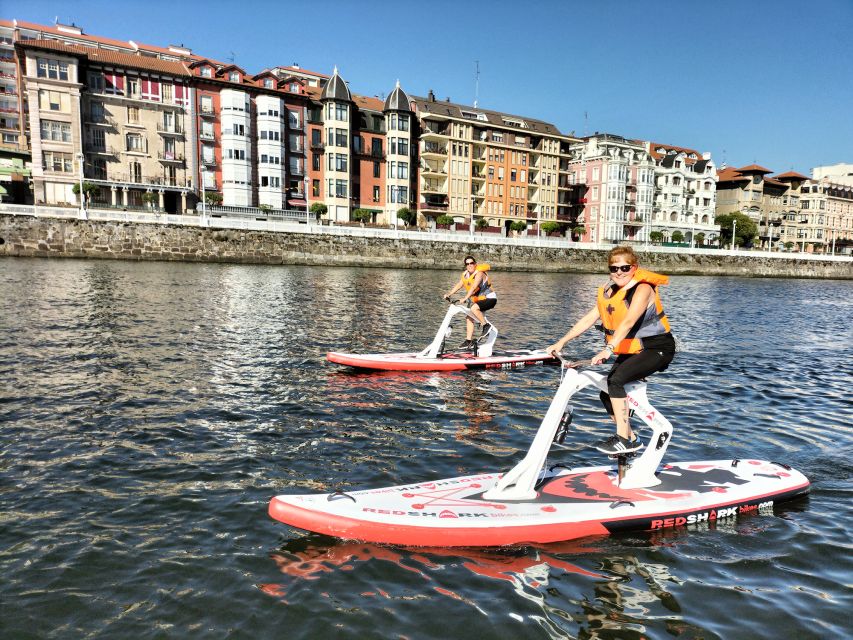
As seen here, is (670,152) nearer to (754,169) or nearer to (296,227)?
(754,169)

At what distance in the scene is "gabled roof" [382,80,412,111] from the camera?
85.4 meters

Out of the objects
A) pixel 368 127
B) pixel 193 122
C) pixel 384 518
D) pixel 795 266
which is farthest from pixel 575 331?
pixel 795 266

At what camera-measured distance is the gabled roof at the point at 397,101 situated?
280 feet

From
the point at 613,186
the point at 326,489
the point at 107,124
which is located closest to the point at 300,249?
the point at 107,124

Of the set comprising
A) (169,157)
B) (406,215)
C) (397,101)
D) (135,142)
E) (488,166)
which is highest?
(397,101)

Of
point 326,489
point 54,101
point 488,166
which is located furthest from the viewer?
point 488,166

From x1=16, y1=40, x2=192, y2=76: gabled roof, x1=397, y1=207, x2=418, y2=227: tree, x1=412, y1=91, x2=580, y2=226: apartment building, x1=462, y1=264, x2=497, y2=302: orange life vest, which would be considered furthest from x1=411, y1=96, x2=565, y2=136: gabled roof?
x1=462, y1=264, x2=497, y2=302: orange life vest

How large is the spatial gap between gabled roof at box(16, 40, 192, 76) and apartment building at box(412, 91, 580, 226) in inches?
1350

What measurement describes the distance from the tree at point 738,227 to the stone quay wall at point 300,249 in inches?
1092

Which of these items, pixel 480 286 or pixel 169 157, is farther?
pixel 169 157

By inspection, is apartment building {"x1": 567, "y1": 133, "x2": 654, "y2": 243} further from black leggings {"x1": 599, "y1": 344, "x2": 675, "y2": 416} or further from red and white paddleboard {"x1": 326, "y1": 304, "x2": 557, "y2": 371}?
black leggings {"x1": 599, "y1": 344, "x2": 675, "y2": 416}

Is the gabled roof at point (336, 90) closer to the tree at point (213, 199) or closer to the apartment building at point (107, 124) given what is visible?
the apartment building at point (107, 124)

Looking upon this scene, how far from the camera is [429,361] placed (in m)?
14.9

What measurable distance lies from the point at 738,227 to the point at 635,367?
121m
